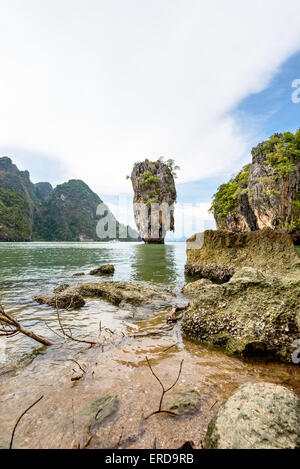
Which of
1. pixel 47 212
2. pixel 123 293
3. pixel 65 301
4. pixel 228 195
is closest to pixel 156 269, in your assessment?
pixel 123 293

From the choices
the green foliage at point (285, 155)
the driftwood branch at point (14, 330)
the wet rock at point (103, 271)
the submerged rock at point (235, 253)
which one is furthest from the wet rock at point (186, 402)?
the green foliage at point (285, 155)

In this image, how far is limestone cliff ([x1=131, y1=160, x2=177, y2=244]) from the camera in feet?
207

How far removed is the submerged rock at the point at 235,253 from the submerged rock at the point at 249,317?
469 cm

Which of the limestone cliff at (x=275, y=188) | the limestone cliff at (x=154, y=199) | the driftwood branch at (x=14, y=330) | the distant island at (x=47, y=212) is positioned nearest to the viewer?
the driftwood branch at (x=14, y=330)

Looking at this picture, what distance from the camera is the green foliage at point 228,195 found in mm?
36878

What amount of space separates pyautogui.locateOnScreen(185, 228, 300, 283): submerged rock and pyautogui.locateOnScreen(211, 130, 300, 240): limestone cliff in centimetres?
2151

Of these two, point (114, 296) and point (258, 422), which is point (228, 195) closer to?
point (114, 296)

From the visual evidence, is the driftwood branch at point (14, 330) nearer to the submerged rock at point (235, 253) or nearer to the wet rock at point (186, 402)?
the wet rock at point (186, 402)

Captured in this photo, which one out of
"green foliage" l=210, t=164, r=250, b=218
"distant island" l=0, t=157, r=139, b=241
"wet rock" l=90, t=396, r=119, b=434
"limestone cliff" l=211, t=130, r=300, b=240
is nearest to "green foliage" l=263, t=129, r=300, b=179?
"limestone cliff" l=211, t=130, r=300, b=240

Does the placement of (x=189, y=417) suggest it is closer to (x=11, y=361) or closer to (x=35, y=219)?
(x=11, y=361)

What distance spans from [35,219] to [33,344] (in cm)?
14921

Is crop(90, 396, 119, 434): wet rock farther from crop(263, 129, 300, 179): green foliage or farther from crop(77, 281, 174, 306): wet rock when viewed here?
crop(263, 129, 300, 179): green foliage
